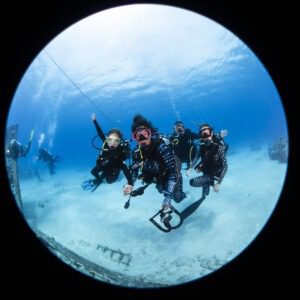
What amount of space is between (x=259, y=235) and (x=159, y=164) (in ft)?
7.95

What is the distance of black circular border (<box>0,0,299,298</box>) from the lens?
86.8 inches

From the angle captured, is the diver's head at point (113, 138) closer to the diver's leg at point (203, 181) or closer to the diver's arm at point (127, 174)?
the diver's arm at point (127, 174)

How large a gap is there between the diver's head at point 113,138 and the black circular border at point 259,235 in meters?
2.60

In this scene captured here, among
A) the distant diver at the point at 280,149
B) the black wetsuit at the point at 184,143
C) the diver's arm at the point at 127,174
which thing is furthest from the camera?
the distant diver at the point at 280,149

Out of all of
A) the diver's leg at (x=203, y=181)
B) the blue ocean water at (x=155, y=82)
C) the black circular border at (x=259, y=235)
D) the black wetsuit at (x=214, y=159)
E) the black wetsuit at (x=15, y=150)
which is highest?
the blue ocean water at (x=155, y=82)

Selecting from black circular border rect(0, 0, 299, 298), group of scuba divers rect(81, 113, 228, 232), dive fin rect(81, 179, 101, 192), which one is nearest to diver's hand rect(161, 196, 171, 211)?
group of scuba divers rect(81, 113, 228, 232)

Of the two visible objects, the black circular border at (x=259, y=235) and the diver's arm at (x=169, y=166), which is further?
the diver's arm at (x=169, y=166)

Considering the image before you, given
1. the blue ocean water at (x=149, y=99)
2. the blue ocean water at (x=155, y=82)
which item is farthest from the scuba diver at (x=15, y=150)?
the blue ocean water at (x=155, y=82)

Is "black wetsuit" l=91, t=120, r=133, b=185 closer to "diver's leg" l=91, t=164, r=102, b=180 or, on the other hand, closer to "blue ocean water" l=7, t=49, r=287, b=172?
"diver's leg" l=91, t=164, r=102, b=180

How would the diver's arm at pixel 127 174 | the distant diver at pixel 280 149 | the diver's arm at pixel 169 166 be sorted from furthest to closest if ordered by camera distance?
the distant diver at pixel 280 149, the diver's arm at pixel 127 174, the diver's arm at pixel 169 166

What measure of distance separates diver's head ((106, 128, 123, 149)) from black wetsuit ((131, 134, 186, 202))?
15.8 inches

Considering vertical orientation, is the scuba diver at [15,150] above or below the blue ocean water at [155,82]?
below

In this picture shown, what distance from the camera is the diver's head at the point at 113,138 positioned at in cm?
488

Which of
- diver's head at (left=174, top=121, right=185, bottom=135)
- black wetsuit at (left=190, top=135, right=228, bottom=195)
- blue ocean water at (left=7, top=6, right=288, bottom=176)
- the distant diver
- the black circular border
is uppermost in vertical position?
blue ocean water at (left=7, top=6, right=288, bottom=176)
